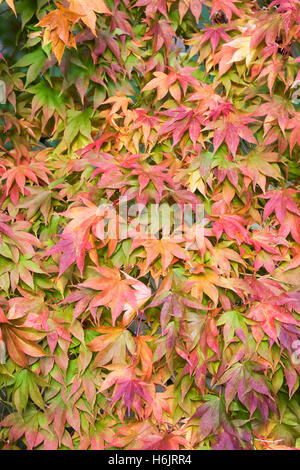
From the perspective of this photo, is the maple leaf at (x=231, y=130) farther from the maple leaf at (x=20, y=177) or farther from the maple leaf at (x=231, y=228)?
the maple leaf at (x=20, y=177)

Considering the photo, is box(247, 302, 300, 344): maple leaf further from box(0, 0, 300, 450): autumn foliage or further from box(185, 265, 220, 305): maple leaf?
box(185, 265, 220, 305): maple leaf

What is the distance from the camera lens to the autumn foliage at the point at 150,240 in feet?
4.69

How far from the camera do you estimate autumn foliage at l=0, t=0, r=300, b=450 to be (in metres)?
1.43

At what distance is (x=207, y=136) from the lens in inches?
61.4

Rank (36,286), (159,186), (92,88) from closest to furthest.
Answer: (159,186) → (36,286) → (92,88)

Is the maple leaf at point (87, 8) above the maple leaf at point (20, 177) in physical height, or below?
above

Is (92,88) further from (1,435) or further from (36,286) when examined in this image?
(1,435)

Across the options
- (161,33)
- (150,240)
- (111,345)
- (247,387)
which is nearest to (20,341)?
(111,345)

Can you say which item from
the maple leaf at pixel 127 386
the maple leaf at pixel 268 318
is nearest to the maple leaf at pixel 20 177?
the maple leaf at pixel 127 386

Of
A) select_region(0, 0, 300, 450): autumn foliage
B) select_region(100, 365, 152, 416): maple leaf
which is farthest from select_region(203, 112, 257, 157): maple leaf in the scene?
select_region(100, 365, 152, 416): maple leaf

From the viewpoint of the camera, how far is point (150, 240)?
143cm

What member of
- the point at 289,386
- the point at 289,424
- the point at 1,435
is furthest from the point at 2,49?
the point at 289,424

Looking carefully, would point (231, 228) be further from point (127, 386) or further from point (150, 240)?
point (127, 386)

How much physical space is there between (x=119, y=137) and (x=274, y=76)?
54 cm
